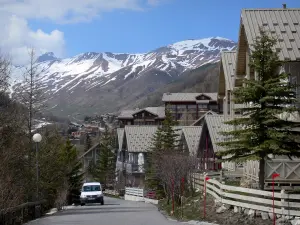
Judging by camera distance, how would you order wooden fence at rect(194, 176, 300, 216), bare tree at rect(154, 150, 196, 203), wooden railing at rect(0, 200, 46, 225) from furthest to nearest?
bare tree at rect(154, 150, 196, 203) < wooden railing at rect(0, 200, 46, 225) < wooden fence at rect(194, 176, 300, 216)

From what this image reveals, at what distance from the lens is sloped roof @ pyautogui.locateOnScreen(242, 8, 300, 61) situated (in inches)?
1022

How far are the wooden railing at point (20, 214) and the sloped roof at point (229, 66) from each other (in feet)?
64.0

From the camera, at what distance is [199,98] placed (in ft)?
432

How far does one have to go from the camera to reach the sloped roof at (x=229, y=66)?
41.2 m

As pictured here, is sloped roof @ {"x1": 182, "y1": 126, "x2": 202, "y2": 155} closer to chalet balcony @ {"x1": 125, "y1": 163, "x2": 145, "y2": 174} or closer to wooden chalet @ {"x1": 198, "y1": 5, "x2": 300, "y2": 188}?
wooden chalet @ {"x1": 198, "y1": 5, "x2": 300, "y2": 188}

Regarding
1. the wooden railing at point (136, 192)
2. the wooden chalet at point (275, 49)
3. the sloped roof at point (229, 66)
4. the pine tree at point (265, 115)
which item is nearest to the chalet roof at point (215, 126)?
the wooden chalet at point (275, 49)

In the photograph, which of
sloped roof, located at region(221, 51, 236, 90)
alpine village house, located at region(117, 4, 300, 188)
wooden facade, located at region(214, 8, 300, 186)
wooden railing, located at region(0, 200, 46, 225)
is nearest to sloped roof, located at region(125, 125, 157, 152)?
alpine village house, located at region(117, 4, 300, 188)

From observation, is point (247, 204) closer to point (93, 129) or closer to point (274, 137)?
point (274, 137)

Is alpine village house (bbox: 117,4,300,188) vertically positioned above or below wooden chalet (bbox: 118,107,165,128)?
below

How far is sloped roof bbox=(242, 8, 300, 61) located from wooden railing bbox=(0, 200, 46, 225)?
43.2ft

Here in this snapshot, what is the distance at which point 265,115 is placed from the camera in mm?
20297

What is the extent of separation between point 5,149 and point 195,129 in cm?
4007

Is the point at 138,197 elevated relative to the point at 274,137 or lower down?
lower down

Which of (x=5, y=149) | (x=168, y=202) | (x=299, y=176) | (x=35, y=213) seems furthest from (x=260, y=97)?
(x=168, y=202)
